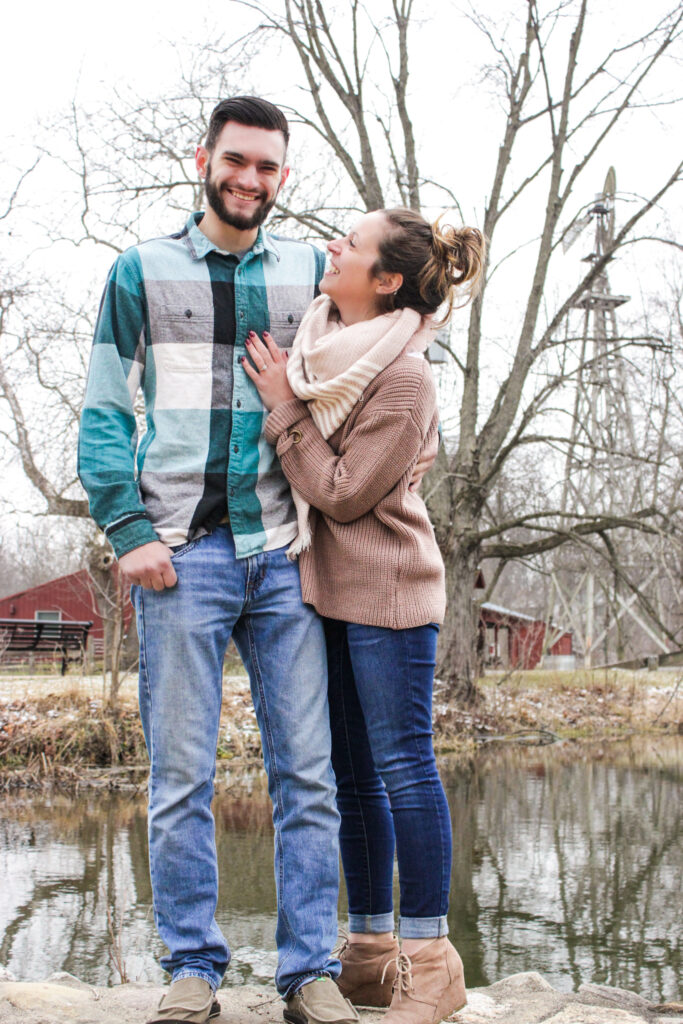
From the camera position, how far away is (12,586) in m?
53.9

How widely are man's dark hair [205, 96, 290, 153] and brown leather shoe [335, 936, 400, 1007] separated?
6.53ft

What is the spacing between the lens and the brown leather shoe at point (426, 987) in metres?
2.28

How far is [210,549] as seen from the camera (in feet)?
8.11

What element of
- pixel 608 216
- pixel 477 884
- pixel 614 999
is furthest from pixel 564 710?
pixel 614 999

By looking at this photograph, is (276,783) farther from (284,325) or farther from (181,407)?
(284,325)

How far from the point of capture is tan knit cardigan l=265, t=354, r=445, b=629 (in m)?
2.41

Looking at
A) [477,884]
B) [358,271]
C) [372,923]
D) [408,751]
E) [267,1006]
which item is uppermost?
[358,271]

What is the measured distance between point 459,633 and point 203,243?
10.6 meters

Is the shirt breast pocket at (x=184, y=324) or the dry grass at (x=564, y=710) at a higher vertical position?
the shirt breast pocket at (x=184, y=324)

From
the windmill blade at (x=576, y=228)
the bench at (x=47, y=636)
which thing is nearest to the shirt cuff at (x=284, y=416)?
the windmill blade at (x=576, y=228)

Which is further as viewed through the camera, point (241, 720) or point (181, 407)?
point (241, 720)

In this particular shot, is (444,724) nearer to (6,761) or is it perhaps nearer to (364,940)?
(6,761)

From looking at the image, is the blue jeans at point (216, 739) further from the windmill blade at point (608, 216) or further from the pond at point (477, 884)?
the windmill blade at point (608, 216)

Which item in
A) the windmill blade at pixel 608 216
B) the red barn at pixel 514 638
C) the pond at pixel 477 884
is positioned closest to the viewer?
the pond at pixel 477 884
